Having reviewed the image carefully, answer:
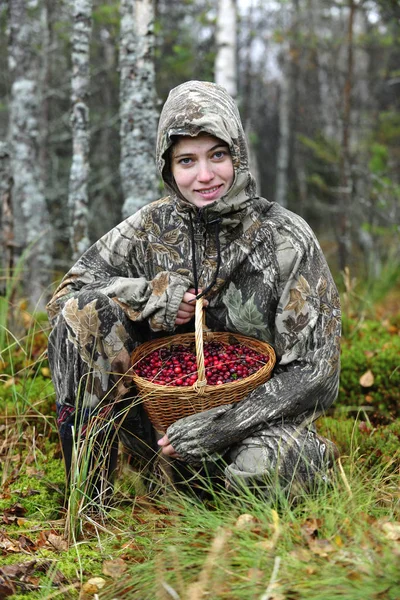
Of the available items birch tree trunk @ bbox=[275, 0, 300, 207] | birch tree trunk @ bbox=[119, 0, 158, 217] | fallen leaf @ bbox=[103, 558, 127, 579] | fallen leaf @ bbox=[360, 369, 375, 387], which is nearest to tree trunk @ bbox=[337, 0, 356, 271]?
birch tree trunk @ bbox=[119, 0, 158, 217]

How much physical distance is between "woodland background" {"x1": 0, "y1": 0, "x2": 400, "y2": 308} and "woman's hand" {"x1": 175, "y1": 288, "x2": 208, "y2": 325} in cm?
90

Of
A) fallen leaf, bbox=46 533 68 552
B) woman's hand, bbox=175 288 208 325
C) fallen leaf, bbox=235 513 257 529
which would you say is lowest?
fallen leaf, bbox=46 533 68 552

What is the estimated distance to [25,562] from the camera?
238cm

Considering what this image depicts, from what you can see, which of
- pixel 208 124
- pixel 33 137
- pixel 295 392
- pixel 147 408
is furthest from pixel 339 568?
pixel 33 137

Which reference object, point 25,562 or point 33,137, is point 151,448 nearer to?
point 25,562

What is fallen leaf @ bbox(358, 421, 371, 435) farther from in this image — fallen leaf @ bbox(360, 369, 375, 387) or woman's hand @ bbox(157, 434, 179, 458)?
woman's hand @ bbox(157, 434, 179, 458)

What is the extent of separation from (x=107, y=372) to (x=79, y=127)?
316cm

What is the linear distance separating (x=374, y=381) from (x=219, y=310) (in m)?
1.63

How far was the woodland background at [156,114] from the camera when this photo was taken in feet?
16.3

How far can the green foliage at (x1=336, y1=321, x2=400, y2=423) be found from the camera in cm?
402

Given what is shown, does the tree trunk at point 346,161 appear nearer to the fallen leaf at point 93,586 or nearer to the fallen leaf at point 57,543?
Result: the fallen leaf at point 57,543

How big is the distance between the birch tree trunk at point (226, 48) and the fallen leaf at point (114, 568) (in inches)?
243

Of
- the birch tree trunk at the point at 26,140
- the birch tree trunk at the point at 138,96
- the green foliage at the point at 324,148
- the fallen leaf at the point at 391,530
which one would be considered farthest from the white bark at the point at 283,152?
the fallen leaf at the point at 391,530

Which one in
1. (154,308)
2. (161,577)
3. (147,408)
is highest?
(154,308)
